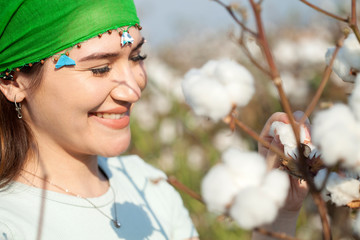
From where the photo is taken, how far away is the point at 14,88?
1.05 m

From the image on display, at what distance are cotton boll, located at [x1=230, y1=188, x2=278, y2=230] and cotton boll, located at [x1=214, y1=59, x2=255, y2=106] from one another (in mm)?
84

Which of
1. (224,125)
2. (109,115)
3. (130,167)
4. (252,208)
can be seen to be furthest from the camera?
(224,125)

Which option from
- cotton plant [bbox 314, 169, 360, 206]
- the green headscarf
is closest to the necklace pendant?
the green headscarf

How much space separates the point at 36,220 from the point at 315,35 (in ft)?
7.92

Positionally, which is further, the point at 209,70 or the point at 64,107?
the point at 64,107

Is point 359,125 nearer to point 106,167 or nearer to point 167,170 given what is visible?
point 106,167

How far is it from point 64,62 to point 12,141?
0.25 metres

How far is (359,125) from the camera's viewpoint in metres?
0.36

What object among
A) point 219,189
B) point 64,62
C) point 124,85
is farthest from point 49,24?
point 219,189

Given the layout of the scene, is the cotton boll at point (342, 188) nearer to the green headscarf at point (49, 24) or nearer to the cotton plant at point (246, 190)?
the cotton plant at point (246, 190)

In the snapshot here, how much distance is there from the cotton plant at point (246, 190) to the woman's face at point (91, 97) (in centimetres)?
63

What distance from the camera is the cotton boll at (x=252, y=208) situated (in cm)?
36

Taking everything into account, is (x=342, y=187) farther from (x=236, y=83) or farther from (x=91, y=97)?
(x=91, y=97)

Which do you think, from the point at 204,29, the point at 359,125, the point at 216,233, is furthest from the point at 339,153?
the point at 204,29
